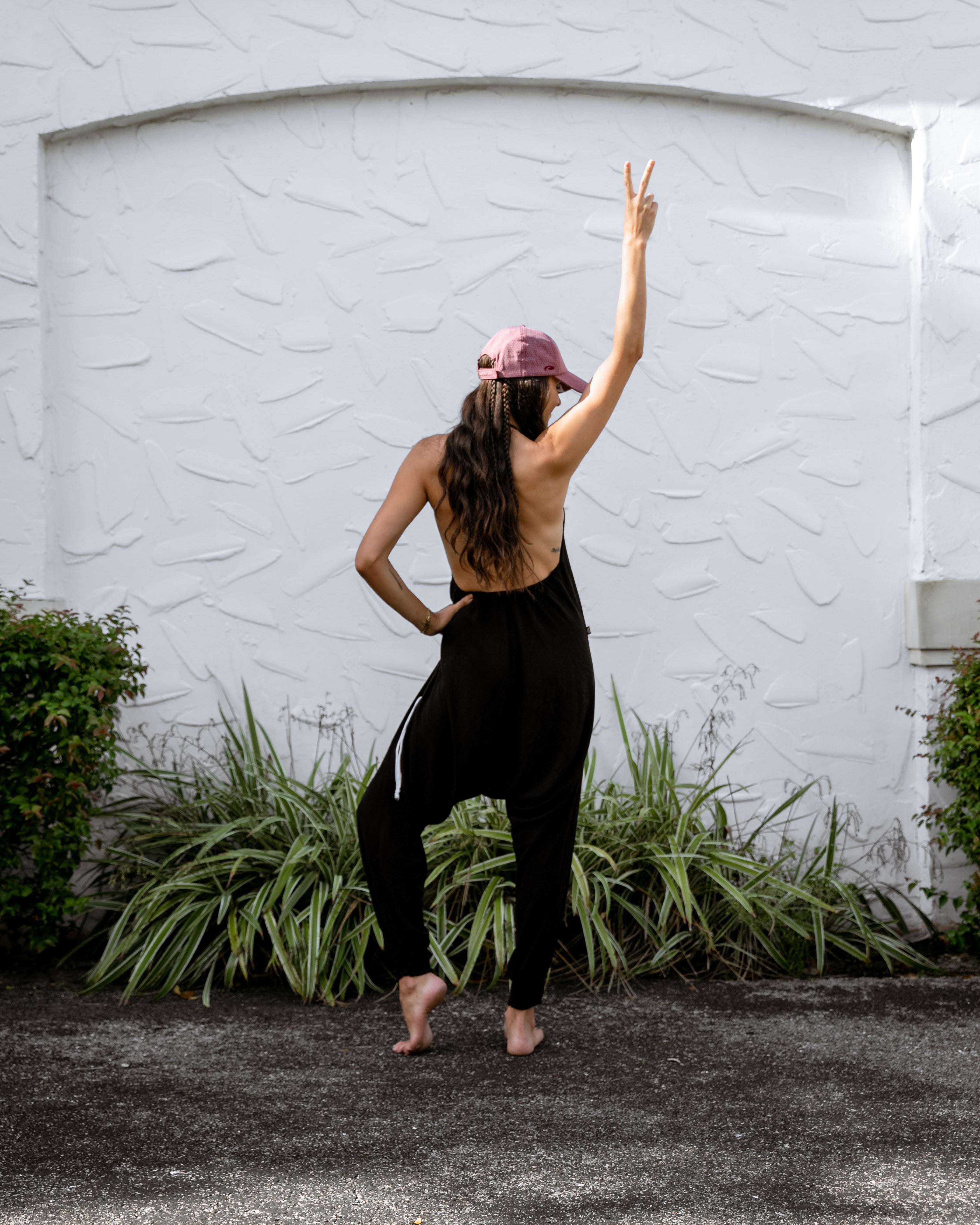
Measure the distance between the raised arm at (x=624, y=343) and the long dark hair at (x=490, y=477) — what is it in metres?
0.15

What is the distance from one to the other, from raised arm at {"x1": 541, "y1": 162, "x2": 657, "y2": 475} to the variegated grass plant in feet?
5.21

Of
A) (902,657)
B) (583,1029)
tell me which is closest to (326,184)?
(902,657)

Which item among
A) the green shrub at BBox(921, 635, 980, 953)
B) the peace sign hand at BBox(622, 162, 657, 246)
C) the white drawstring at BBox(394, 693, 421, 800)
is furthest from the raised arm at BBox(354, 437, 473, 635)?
the green shrub at BBox(921, 635, 980, 953)

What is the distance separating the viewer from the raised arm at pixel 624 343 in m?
2.71

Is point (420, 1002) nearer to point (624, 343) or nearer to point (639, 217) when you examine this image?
point (624, 343)

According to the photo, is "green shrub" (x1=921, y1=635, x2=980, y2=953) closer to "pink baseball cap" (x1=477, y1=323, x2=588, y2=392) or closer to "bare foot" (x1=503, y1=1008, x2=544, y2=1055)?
"bare foot" (x1=503, y1=1008, x2=544, y2=1055)

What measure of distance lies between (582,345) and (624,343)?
1868 millimetres

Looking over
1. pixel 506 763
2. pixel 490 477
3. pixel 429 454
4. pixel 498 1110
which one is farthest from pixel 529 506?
pixel 498 1110

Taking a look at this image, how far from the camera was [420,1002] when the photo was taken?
2984 millimetres

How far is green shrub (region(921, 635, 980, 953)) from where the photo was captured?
13.0 feet

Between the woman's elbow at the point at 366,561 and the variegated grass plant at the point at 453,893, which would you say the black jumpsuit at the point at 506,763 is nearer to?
the woman's elbow at the point at 366,561

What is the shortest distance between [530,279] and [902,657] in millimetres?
1998

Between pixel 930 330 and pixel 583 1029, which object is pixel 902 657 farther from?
pixel 583 1029

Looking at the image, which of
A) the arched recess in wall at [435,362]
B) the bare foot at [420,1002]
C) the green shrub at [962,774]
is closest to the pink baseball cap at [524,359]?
the bare foot at [420,1002]
